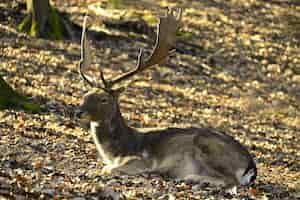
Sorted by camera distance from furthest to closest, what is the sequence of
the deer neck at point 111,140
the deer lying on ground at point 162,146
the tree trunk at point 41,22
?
the tree trunk at point 41,22 < the deer neck at point 111,140 < the deer lying on ground at point 162,146

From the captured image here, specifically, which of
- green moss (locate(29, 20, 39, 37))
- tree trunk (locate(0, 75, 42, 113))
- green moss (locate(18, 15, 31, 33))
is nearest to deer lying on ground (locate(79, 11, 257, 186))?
tree trunk (locate(0, 75, 42, 113))

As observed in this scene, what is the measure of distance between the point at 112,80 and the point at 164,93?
19.2 feet

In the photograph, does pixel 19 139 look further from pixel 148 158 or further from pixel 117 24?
pixel 117 24

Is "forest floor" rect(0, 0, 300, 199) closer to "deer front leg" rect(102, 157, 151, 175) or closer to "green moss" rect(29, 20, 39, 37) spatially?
"deer front leg" rect(102, 157, 151, 175)

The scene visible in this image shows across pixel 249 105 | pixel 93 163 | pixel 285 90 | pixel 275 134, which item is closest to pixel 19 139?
pixel 93 163

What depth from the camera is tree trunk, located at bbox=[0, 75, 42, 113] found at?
10711mm

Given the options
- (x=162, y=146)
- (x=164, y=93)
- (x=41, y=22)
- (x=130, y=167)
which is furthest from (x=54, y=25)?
(x=130, y=167)

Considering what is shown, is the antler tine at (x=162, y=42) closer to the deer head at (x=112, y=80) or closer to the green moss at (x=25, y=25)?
the deer head at (x=112, y=80)

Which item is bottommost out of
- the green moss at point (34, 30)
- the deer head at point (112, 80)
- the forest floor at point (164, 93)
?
the forest floor at point (164, 93)

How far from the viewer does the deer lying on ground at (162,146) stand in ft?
28.9

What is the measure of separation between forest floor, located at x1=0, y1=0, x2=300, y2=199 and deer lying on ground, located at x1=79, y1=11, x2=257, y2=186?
23 cm

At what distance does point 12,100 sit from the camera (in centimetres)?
1086

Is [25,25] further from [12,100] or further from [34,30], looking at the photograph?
[12,100]

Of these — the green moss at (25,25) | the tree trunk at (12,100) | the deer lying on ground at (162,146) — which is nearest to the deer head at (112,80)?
the deer lying on ground at (162,146)
